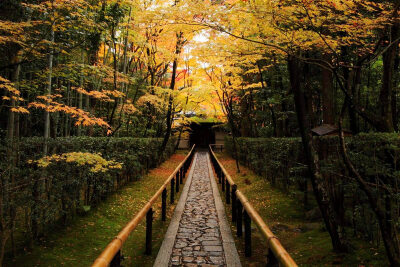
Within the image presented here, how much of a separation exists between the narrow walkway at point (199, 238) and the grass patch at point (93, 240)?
0.33 m

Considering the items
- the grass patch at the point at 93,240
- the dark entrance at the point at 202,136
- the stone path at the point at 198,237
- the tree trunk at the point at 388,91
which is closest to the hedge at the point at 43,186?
the grass patch at the point at 93,240

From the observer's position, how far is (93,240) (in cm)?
560

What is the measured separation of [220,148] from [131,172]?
22.9 metres

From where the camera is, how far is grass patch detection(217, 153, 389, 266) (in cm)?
412

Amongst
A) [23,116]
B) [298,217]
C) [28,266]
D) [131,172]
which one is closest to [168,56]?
[131,172]

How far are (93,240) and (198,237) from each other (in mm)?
2371

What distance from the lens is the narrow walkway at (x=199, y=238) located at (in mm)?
4379

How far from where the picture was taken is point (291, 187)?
9.01m

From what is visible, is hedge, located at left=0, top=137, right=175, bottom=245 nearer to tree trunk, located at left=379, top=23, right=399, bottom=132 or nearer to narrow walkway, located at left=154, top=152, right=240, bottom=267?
narrow walkway, located at left=154, top=152, right=240, bottom=267

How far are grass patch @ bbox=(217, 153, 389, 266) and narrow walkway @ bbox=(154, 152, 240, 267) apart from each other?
0.29 meters

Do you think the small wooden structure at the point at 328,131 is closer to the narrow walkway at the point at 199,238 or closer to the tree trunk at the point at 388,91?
the tree trunk at the point at 388,91

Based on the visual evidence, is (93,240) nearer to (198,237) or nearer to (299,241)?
(198,237)

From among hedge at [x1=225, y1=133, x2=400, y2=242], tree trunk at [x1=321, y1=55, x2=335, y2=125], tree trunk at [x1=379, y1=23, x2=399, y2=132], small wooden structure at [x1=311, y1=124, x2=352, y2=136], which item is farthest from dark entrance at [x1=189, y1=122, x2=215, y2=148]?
tree trunk at [x1=379, y1=23, x2=399, y2=132]

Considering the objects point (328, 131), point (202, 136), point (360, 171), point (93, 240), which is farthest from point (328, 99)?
point (202, 136)
